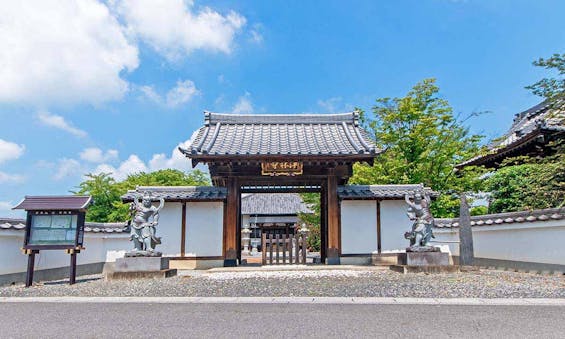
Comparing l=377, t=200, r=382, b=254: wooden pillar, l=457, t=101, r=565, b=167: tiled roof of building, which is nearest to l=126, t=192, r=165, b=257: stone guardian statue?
l=377, t=200, r=382, b=254: wooden pillar

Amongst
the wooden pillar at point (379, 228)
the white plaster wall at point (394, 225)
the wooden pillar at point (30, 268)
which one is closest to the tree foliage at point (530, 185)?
the white plaster wall at point (394, 225)

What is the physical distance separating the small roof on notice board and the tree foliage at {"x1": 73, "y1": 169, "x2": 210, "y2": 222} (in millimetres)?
14188

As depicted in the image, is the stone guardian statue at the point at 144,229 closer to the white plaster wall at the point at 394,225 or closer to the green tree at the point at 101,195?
the white plaster wall at the point at 394,225

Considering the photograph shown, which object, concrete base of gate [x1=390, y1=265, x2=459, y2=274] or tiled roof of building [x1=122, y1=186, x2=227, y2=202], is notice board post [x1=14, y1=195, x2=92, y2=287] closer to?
tiled roof of building [x1=122, y1=186, x2=227, y2=202]

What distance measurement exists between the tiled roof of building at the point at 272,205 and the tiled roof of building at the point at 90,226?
21341 mm

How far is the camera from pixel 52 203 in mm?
8352

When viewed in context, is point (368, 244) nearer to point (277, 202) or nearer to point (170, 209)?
point (170, 209)

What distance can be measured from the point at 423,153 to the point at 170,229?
10.1m

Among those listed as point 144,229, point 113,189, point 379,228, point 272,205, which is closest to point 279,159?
point 379,228

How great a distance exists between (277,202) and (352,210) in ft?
77.0

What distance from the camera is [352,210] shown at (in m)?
12.4

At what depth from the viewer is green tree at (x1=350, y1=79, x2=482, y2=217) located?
49.6 feet

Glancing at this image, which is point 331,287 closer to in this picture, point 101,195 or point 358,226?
point 358,226

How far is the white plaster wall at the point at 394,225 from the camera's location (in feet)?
40.4
